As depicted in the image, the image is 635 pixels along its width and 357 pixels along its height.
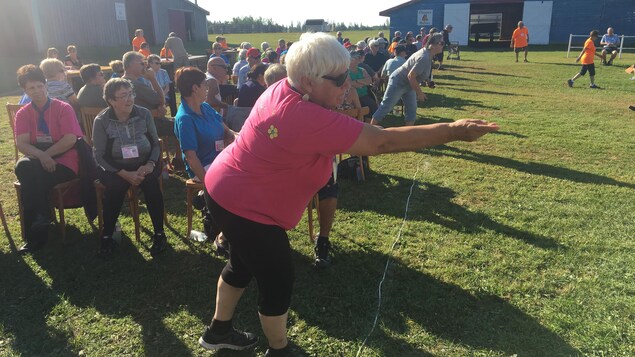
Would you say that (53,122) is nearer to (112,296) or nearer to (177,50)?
(112,296)

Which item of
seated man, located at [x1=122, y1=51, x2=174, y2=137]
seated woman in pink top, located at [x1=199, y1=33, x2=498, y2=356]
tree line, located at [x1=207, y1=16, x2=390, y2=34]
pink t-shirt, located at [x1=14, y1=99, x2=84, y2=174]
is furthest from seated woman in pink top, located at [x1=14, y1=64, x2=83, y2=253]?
tree line, located at [x1=207, y1=16, x2=390, y2=34]

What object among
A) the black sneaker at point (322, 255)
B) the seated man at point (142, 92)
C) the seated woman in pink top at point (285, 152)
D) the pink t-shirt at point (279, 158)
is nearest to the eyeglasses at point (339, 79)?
the seated woman in pink top at point (285, 152)

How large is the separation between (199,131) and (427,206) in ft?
8.18

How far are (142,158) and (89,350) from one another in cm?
172

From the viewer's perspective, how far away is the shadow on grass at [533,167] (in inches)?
218

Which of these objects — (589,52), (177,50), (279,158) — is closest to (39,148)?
(279,158)

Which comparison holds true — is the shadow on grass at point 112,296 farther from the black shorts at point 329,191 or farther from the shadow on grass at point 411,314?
the black shorts at point 329,191

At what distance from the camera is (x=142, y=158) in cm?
391

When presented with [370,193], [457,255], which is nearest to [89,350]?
[457,255]

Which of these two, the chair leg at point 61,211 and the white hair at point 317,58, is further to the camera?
the chair leg at point 61,211

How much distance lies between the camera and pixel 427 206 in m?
4.79

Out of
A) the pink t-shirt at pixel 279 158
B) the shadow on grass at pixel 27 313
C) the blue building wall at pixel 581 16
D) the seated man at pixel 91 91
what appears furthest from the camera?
the blue building wall at pixel 581 16

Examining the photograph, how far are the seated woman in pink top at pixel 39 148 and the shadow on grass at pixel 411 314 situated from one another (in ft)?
7.66

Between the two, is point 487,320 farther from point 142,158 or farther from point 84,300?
point 142,158
